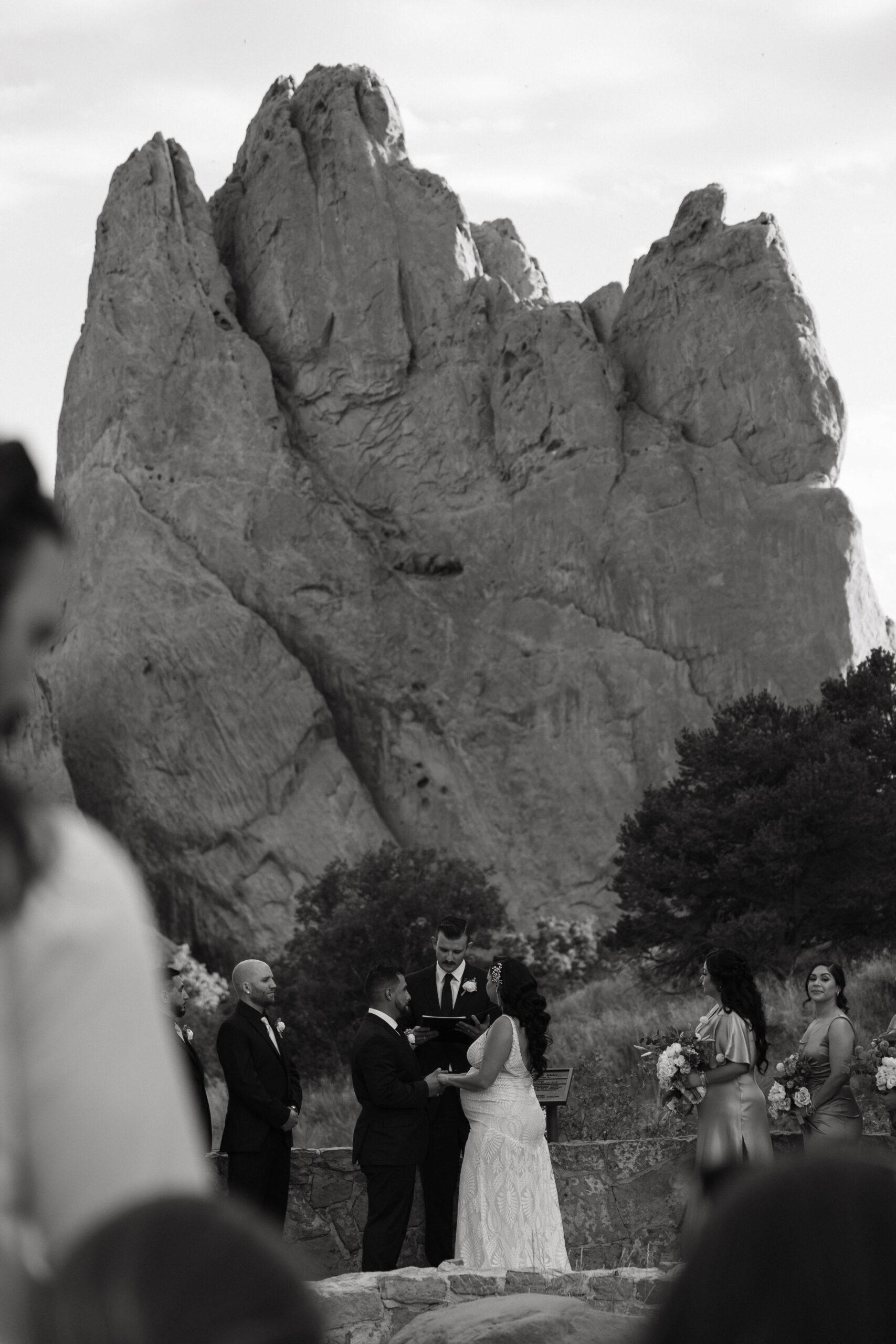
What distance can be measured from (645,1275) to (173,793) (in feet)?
123

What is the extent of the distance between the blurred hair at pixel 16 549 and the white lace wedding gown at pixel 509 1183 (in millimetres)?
8217

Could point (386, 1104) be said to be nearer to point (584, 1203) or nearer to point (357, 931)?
point (584, 1203)

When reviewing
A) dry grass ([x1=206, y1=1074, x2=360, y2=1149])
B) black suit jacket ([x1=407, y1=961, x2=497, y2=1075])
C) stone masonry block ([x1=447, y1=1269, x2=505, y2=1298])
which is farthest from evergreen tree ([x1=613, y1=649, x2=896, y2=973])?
stone masonry block ([x1=447, y1=1269, x2=505, y2=1298])

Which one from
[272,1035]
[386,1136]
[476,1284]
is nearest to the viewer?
[476,1284]

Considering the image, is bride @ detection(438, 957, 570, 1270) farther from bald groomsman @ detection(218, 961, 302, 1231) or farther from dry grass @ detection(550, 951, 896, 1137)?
dry grass @ detection(550, 951, 896, 1137)

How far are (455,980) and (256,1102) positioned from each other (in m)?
1.66

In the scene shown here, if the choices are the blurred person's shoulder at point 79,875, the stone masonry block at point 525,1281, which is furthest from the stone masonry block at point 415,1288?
the blurred person's shoulder at point 79,875

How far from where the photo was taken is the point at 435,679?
46.0 meters

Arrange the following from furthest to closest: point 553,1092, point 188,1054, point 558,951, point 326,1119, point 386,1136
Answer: point 558,951 → point 326,1119 → point 553,1092 → point 386,1136 → point 188,1054

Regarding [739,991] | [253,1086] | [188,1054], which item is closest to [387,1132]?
[253,1086]

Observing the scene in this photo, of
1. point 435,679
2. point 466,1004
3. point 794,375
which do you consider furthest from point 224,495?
point 466,1004

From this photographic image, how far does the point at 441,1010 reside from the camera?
10453 millimetres

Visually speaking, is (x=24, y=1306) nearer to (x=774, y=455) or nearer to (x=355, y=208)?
(x=774, y=455)

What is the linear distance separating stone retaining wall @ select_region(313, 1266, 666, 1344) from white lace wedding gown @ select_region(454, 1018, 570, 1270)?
1588mm
